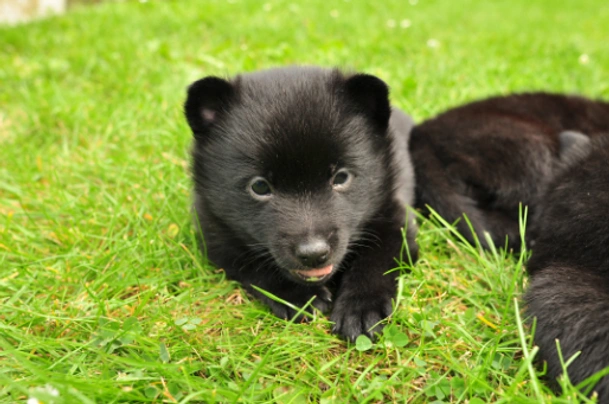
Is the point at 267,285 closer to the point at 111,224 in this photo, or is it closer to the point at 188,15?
the point at 111,224

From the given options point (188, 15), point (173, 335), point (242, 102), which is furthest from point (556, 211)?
point (188, 15)

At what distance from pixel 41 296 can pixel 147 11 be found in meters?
6.18

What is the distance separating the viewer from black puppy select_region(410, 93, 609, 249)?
10.5ft

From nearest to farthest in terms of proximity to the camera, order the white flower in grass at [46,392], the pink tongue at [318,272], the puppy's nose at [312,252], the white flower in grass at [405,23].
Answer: the white flower in grass at [46,392], the puppy's nose at [312,252], the pink tongue at [318,272], the white flower in grass at [405,23]

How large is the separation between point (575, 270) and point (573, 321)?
279 mm

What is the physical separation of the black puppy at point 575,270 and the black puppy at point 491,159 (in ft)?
1.56

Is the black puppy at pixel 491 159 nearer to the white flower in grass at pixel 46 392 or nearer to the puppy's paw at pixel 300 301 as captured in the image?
the puppy's paw at pixel 300 301

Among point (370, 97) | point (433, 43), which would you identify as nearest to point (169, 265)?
point (370, 97)

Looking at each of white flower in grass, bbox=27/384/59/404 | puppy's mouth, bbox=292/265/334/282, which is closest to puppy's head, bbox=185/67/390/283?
puppy's mouth, bbox=292/265/334/282

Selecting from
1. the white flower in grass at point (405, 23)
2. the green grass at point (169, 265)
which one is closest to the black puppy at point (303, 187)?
the green grass at point (169, 265)

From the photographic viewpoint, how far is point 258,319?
7.88 feet

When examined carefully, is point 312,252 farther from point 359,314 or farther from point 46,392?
point 46,392

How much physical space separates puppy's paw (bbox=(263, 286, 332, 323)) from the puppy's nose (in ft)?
0.79

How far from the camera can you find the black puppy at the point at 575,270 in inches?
73.9
